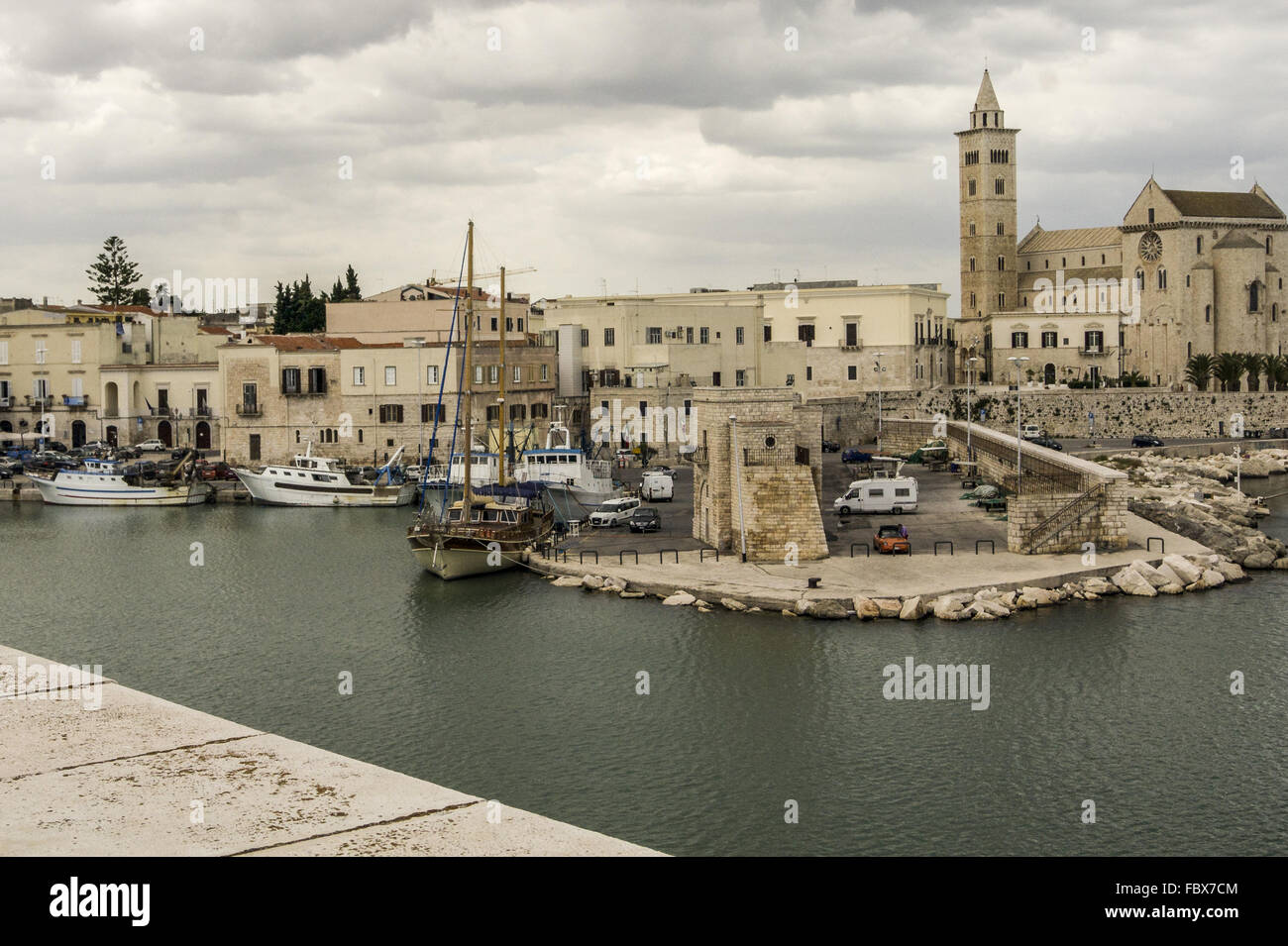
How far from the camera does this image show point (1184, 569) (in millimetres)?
32906

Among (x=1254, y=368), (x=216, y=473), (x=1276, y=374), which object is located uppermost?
(x=1254, y=368)

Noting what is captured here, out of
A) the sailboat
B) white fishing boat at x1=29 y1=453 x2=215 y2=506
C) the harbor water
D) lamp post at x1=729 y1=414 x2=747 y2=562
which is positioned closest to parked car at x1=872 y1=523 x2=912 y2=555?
lamp post at x1=729 y1=414 x2=747 y2=562

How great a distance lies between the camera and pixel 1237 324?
292 ft

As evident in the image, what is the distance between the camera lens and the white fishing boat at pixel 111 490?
2212 inches

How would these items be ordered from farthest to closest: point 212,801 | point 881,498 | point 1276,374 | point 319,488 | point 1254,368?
1. point 1276,374
2. point 1254,368
3. point 319,488
4. point 881,498
5. point 212,801

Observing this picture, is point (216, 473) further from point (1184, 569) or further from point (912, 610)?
point (1184, 569)

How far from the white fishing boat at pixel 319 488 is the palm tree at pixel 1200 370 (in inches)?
2019

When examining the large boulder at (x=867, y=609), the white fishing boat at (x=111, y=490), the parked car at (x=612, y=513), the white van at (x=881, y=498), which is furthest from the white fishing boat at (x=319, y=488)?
the large boulder at (x=867, y=609)

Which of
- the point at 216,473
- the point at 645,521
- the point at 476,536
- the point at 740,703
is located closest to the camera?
the point at 740,703

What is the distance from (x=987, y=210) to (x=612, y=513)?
63.1 metres

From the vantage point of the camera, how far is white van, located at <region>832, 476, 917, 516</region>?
4184cm

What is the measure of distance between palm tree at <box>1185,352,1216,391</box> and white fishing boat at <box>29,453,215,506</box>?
5913cm

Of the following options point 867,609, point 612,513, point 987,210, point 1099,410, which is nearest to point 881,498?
point 612,513
